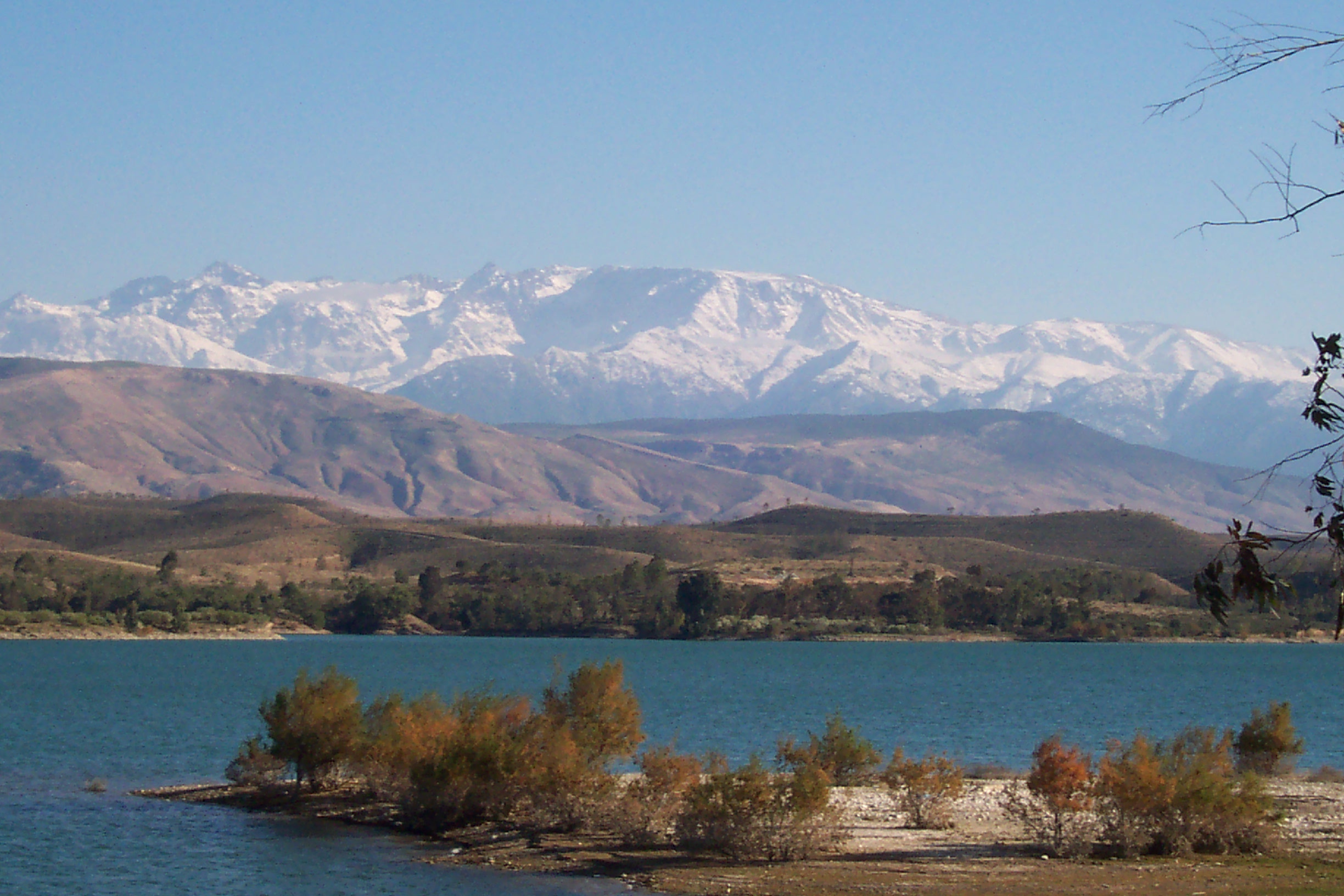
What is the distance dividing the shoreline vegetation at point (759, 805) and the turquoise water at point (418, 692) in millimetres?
1682

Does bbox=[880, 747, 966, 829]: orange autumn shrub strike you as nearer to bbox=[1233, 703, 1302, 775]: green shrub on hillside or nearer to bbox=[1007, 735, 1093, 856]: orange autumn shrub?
bbox=[1007, 735, 1093, 856]: orange autumn shrub

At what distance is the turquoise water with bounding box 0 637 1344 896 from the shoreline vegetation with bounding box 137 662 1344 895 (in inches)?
66.2

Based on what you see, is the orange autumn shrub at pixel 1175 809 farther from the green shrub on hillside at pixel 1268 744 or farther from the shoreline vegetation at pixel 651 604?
the shoreline vegetation at pixel 651 604

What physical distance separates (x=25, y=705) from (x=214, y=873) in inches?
1866

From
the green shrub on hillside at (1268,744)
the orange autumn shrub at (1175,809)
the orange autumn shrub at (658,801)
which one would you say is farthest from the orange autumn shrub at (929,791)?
the green shrub on hillside at (1268,744)

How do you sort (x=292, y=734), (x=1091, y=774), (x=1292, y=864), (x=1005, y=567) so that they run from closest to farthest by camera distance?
(x=1292, y=864), (x=1091, y=774), (x=292, y=734), (x=1005, y=567)

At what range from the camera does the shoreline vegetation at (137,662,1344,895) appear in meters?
28.7

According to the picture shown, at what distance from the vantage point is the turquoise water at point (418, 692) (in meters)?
32.5

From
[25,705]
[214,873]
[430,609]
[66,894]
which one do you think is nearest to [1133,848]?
[214,873]

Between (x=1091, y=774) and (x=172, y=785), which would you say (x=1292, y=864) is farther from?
(x=172, y=785)

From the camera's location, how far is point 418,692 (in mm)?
74875

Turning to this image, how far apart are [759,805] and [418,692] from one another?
4698cm

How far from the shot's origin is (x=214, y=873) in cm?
3166

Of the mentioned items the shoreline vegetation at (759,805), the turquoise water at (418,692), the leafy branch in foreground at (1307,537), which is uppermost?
the leafy branch in foreground at (1307,537)
